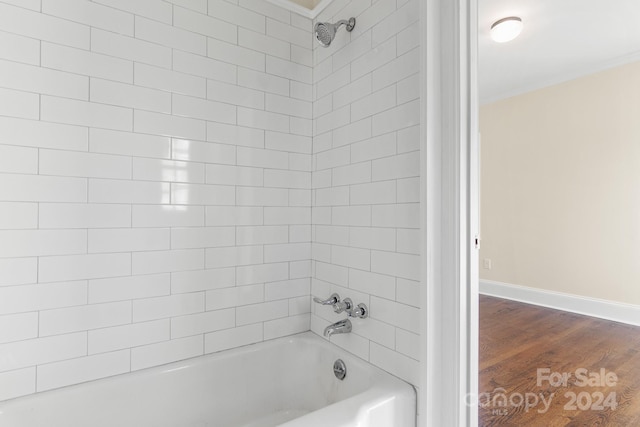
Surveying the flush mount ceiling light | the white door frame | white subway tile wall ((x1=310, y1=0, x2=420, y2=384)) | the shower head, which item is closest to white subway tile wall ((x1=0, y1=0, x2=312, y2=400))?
white subway tile wall ((x1=310, y1=0, x2=420, y2=384))

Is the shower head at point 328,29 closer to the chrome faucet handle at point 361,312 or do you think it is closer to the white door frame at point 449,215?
the white door frame at point 449,215

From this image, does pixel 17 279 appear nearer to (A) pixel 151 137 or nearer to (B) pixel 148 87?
(A) pixel 151 137

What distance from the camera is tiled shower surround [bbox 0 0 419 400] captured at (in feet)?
3.67

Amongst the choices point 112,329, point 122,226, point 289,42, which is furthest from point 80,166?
point 289,42

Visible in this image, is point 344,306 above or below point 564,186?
below

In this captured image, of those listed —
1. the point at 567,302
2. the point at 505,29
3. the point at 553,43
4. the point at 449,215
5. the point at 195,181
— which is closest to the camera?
the point at 449,215

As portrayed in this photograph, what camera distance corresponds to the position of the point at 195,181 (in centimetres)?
142

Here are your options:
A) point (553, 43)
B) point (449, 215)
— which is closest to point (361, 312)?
point (449, 215)

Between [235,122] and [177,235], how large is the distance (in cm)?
62

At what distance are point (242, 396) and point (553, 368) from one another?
80.3 inches

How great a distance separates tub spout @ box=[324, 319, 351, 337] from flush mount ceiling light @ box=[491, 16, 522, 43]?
1.73 metres

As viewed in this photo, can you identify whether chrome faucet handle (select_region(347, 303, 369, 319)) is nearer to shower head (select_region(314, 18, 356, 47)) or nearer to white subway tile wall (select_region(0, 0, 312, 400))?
white subway tile wall (select_region(0, 0, 312, 400))

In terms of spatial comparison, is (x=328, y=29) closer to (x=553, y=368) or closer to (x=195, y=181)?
(x=195, y=181)

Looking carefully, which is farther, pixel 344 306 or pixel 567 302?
pixel 567 302
